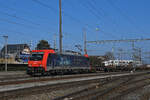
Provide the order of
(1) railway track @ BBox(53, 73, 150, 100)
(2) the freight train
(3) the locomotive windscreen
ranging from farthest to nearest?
(3) the locomotive windscreen
(2) the freight train
(1) railway track @ BBox(53, 73, 150, 100)

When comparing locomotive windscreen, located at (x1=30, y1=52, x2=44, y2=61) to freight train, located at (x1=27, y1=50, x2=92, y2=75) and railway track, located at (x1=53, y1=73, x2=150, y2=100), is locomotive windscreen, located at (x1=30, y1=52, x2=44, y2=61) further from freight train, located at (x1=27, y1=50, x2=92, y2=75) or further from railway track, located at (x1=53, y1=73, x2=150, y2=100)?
railway track, located at (x1=53, y1=73, x2=150, y2=100)

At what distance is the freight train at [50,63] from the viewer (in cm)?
2517

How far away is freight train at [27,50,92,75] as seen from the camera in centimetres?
2517

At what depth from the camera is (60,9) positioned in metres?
36.0

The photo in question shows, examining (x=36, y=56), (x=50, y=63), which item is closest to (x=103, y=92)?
(x=50, y=63)

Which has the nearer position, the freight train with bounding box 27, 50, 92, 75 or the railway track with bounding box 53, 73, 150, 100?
the railway track with bounding box 53, 73, 150, 100

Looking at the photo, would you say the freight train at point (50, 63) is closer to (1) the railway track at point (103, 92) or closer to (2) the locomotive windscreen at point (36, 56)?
(2) the locomotive windscreen at point (36, 56)

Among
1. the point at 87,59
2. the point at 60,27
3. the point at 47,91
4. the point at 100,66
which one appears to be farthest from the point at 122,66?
the point at 47,91

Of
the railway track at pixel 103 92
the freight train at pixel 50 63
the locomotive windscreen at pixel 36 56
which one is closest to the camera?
the railway track at pixel 103 92

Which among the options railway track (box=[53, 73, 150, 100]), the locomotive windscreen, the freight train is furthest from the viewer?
the locomotive windscreen

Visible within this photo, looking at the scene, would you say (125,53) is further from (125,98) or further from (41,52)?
(125,98)

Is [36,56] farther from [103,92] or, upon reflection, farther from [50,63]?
[103,92]

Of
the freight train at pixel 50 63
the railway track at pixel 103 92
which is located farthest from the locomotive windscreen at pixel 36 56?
the railway track at pixel 103 92

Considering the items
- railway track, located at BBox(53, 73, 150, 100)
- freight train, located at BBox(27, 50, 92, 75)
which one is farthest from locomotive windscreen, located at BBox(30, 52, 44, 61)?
railway track, located at BBox(53, 73, 150, 100)
